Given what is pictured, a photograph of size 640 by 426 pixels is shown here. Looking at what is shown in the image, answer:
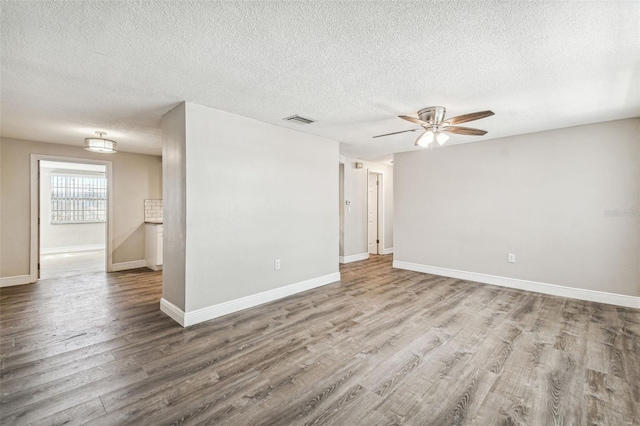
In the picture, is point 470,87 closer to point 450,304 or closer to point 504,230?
point 450,304

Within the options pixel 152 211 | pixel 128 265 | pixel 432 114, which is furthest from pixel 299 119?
pixel 128 265

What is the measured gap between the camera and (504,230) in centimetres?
459

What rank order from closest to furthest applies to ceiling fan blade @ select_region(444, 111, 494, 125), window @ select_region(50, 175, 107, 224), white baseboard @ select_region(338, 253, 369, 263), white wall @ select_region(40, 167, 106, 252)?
ceiling fan blade @ select_region(444, 111, 494, 125), white baseboard @ select_region(338, 253, 369, 263), white wall @ select_region(40, 167, 106, 252), window @ select_region(50, 175, 107, 224)

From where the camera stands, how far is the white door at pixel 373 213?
7.41 m

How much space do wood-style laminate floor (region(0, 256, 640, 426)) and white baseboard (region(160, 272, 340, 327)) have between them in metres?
0.10

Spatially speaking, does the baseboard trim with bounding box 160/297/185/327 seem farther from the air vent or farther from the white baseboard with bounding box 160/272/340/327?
the air vent

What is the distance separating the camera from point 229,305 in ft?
11.1

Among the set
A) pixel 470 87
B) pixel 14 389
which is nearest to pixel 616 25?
pixel 470 87

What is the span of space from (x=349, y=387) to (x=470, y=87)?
9.10ft

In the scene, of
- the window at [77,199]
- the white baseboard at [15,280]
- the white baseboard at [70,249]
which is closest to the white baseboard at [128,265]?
the white baseboard at [15,280]

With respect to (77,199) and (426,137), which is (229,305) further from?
(77,199)

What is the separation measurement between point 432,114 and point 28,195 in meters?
6.48

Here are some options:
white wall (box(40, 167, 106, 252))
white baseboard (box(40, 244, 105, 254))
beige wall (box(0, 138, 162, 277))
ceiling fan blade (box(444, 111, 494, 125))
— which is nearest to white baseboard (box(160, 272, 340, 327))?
ceiling fan blade (box(444, 111, 494, 125))

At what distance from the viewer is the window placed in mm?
8375
